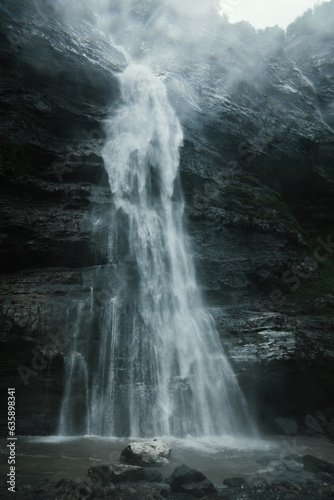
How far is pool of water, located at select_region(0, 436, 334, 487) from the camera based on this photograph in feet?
27.6

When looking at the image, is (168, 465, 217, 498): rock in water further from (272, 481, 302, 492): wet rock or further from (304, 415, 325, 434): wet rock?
(304, 415, 325, 434): wet rock

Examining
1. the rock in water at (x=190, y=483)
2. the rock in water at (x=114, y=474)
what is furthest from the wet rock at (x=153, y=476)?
the rock in water at (x=190, y=483)

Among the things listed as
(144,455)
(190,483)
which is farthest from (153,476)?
(144,455)

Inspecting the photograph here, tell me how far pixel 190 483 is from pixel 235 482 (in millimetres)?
976

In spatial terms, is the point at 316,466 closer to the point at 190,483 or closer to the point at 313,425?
the point at 190,483

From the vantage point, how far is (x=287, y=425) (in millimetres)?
13164

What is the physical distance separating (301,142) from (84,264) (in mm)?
17933

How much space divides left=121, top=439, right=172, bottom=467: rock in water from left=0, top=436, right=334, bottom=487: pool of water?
0.77ft

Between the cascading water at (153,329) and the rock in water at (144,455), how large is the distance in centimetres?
275

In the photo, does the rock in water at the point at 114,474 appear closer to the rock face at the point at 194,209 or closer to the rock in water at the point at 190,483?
the rock in water at the point at 190,483

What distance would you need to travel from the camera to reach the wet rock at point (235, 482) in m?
7.53

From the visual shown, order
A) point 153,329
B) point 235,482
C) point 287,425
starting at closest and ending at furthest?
point 235,482 < point 287,425 < point 153,329

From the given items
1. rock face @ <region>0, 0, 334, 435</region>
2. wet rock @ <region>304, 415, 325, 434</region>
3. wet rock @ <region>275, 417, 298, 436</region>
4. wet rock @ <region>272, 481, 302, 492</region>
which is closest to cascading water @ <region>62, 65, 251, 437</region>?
rock face @ <region>0, 0, 334, 435</region>

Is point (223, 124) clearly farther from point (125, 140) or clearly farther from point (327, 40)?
point (327, 40)
